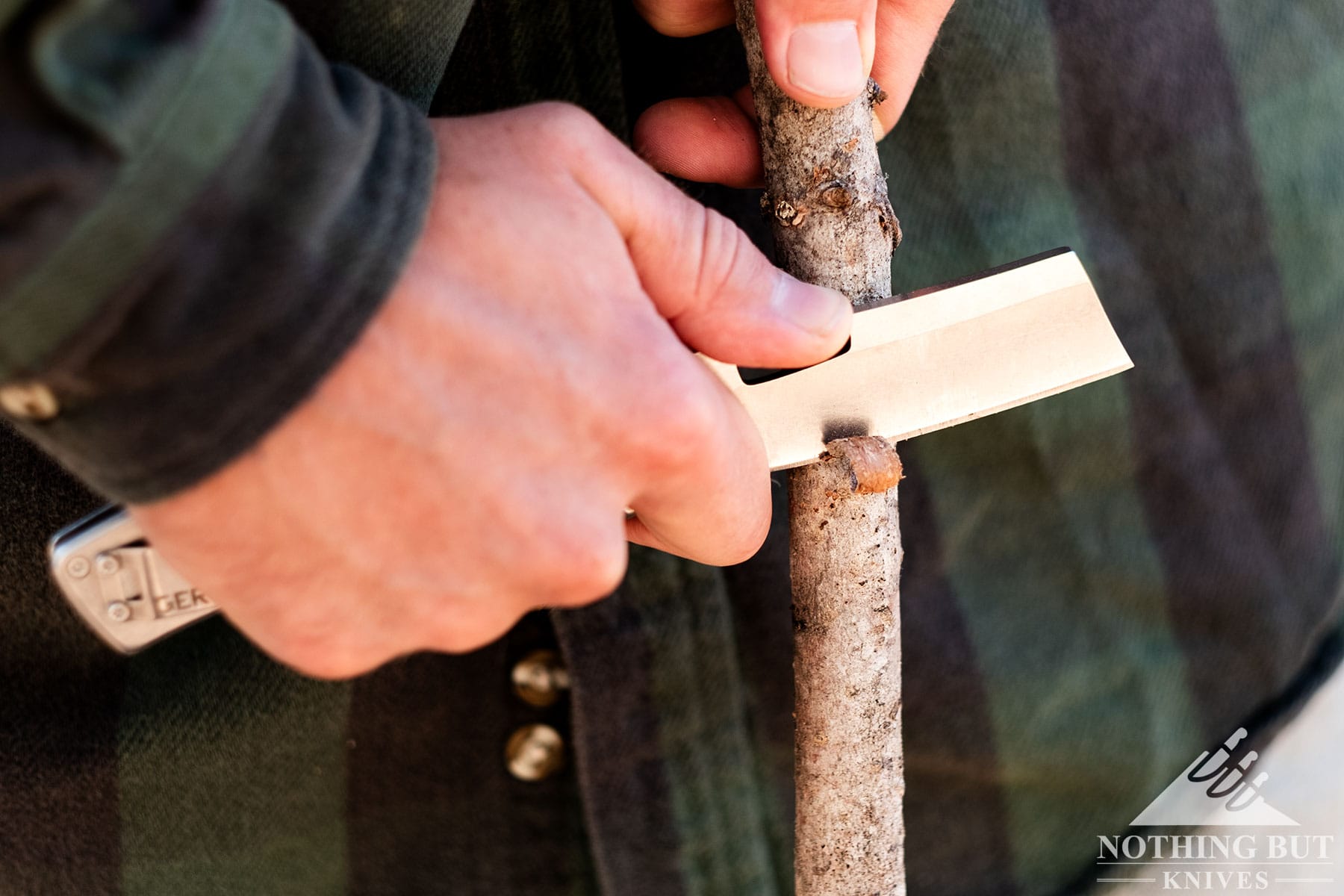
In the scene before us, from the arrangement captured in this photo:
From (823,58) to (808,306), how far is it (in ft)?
0.41

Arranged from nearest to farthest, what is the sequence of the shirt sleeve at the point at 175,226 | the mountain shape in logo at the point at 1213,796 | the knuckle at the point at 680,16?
the shirt sleeve at the point at 175,226 → the knuckle at the point at 680,16 → the mountain shape in logo at the point at 1213,796

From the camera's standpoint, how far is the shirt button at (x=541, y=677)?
0.66 meters

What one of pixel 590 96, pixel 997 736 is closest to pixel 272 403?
pixel 590 96

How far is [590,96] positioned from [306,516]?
350 millimetres

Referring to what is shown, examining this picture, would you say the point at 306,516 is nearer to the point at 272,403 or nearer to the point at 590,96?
the point at 272,403

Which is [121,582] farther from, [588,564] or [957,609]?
[957,609]

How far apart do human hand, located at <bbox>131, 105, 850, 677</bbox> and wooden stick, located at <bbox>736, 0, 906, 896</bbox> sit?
89 mm

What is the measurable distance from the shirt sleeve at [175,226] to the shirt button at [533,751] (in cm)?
38

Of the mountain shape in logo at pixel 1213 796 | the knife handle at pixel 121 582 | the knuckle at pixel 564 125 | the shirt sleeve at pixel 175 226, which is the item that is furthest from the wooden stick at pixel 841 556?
the mountain shape in logo at pixel 1213 796

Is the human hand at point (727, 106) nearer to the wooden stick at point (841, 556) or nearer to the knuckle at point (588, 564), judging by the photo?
the wooden stick at point (841, 556)

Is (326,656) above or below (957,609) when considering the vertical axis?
above

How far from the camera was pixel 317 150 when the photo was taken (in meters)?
0.34

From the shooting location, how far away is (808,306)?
0.47 metres

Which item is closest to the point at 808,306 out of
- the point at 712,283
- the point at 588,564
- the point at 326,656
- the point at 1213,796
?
the point at 712,283
